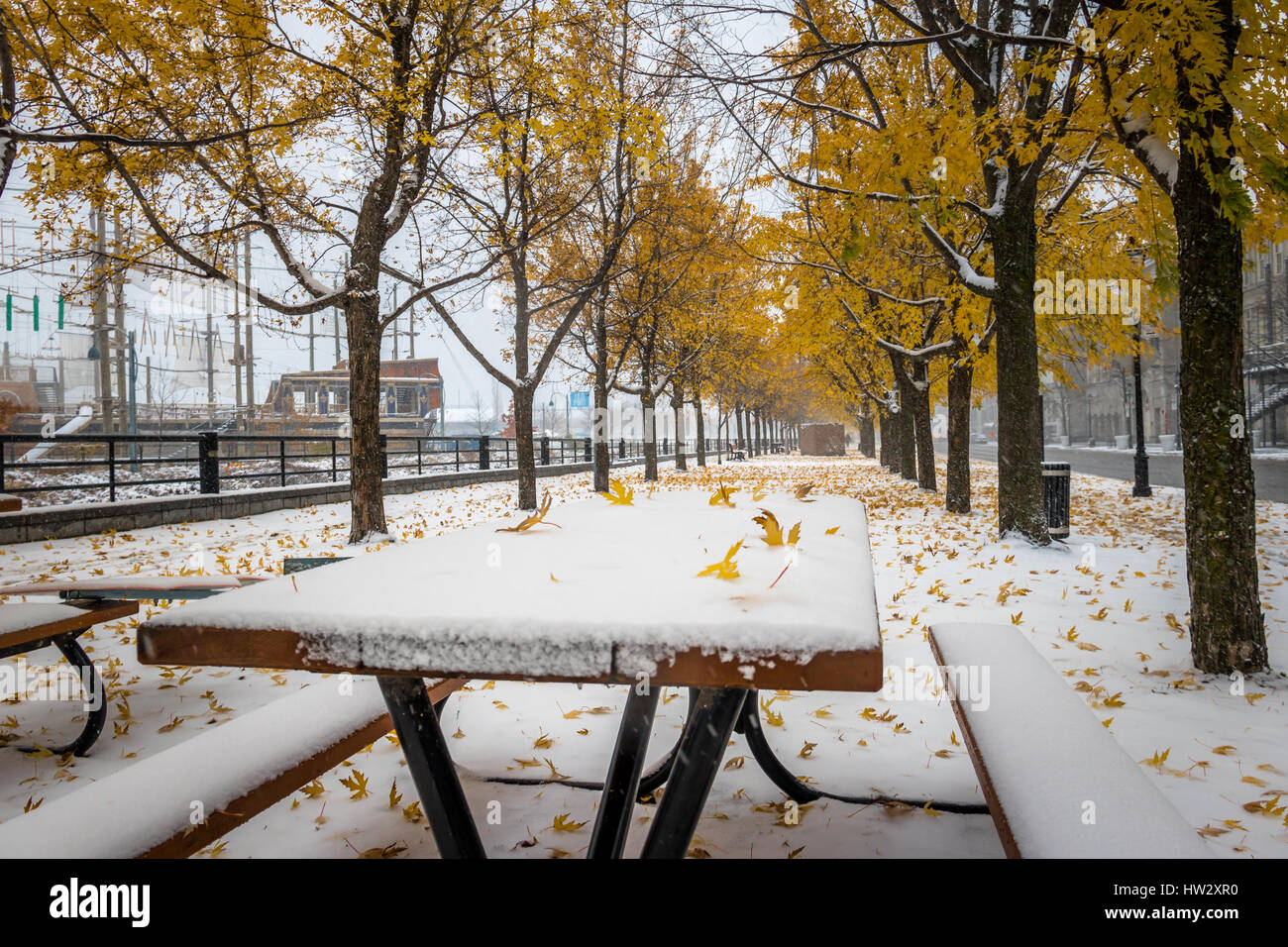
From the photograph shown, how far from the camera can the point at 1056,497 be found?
750 cm

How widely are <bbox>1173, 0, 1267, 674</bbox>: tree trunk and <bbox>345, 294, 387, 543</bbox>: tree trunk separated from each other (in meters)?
7.25

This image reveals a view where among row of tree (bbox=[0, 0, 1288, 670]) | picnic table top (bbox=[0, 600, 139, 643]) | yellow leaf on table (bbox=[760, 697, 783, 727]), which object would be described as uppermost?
row of tree (bbox=[0, 0, 1288, 670])

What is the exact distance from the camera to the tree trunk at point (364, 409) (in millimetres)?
7629

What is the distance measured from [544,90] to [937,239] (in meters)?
5.54

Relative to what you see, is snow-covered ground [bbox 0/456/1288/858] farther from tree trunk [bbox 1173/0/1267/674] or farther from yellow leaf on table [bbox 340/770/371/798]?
tree trunk [bbox 1173/0/1267/674]

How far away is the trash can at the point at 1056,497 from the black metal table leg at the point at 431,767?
25.0 ft

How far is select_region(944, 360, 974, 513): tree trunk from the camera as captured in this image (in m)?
9.84

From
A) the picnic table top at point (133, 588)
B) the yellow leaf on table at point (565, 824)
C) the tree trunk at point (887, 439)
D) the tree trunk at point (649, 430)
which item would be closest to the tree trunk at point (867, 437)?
the tree trunk at point (887, 439)

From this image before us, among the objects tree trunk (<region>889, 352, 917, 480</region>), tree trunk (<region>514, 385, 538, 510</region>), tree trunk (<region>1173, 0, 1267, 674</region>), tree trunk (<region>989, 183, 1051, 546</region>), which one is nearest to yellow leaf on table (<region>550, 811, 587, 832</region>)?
tree trunk (<region>1173, 0, 1267, 674</region>)

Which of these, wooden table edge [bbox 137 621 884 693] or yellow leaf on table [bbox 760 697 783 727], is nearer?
wooden table edge [bbox 137 621 884 693]

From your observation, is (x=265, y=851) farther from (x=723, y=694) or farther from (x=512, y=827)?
(x=723, y=694)

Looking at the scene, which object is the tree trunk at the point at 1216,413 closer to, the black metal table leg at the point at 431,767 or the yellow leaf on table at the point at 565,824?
the yellow leaf on table at the point at 565,824
